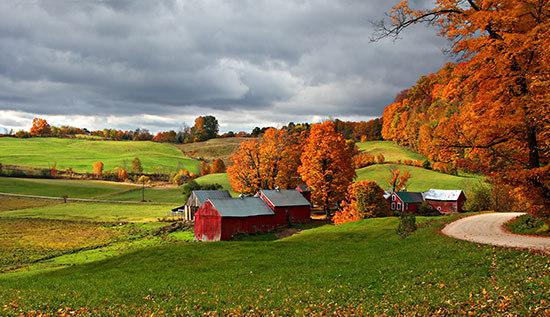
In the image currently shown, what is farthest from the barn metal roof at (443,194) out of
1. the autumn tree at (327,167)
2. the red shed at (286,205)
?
the red shed at (286,205)

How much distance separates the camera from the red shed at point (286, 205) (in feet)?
212

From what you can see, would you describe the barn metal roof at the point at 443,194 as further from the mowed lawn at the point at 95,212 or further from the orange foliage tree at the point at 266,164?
the mowed lawn at the point at 95,212

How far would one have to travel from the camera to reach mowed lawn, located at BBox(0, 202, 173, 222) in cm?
7788

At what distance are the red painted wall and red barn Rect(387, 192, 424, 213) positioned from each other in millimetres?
40396

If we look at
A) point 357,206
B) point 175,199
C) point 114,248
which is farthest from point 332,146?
point 175,199

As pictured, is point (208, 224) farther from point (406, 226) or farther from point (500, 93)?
point (500, 93)

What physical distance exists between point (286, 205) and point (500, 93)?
45.0m

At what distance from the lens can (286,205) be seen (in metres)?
65.4

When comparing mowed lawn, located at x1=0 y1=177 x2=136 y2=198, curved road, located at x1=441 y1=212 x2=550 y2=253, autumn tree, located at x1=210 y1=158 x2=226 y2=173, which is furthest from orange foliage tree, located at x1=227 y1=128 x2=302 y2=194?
autumn tree, located at x1=210 y1=158 x2=226 y2=173

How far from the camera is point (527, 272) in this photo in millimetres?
16578

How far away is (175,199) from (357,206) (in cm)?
6697

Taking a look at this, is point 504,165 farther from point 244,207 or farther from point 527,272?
point 244,207

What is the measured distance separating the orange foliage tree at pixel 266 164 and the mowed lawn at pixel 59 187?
5251 centimetres

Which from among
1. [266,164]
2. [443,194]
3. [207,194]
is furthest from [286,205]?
[443,194]
